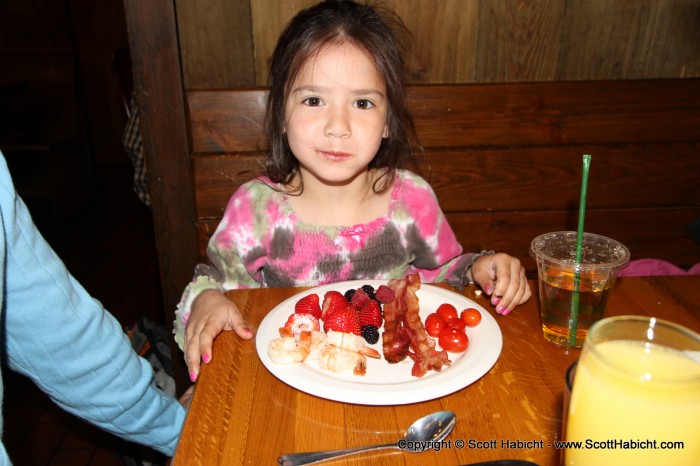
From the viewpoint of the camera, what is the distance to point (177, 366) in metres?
2.11

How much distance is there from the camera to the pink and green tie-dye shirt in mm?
1646

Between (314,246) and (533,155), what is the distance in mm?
909

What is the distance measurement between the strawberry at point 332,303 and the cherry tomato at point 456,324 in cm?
20

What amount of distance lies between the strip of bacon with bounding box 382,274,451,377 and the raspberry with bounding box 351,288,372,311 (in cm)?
5

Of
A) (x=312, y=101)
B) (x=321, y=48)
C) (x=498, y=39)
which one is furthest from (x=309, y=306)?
(x=498, y=39)

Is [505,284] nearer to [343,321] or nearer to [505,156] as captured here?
[343,321]

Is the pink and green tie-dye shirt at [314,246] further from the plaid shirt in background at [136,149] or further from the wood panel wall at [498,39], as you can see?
the plaid shirt in background at [136,149]

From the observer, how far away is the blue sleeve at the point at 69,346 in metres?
0.91

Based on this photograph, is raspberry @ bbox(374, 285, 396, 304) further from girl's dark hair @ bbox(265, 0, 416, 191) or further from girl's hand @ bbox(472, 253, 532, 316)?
girl's dark hair @ bbox(265, 0, 416, 191)

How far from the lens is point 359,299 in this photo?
118cm

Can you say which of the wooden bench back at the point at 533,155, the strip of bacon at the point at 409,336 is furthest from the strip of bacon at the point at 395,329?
the wooden bench back at the point at 533,155

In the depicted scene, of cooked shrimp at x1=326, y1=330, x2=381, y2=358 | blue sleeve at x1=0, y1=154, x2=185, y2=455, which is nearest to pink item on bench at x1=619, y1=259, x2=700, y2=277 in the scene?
cooked shrimp at x1=326, y1=330, x2=381, y2=358

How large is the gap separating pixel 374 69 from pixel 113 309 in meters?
2.67

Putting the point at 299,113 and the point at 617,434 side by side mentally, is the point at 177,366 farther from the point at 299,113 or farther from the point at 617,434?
the point at 617,434
